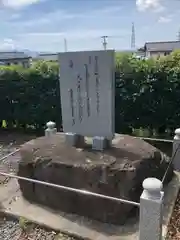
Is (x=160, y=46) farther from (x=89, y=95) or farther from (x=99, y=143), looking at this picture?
(x=99, y=143)

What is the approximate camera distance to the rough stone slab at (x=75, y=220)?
11.0 feet

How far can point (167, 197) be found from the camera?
13.4ft

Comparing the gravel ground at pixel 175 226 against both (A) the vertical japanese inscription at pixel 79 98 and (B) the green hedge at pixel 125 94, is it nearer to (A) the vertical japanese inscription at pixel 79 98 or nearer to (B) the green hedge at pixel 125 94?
(A) the vertical japanese inscription at pixel 79 98

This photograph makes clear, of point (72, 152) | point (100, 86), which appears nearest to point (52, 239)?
point (72, 152)

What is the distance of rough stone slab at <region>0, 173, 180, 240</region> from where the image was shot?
3.34m

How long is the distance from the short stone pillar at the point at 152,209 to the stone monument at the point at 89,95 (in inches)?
58.8

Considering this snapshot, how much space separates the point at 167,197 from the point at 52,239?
1.88 meters

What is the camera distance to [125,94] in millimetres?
6297

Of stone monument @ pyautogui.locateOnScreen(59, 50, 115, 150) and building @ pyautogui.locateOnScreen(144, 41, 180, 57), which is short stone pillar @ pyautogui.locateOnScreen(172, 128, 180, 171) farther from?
building @ pyautogui.locateOnScreen(144, 41, 180, 57)

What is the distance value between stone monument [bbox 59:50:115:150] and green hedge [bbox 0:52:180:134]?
225cm

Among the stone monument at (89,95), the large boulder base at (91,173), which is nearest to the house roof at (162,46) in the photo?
the stone monument at (89,95)

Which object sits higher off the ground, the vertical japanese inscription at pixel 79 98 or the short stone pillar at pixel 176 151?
the vertical japanese inscription at pixel 79 98

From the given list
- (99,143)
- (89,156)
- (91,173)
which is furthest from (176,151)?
(91,173)

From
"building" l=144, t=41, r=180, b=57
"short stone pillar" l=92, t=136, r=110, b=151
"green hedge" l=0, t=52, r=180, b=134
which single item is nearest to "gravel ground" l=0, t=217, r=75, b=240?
"short stone pillar" l=92, t=136, r=110, b=151
